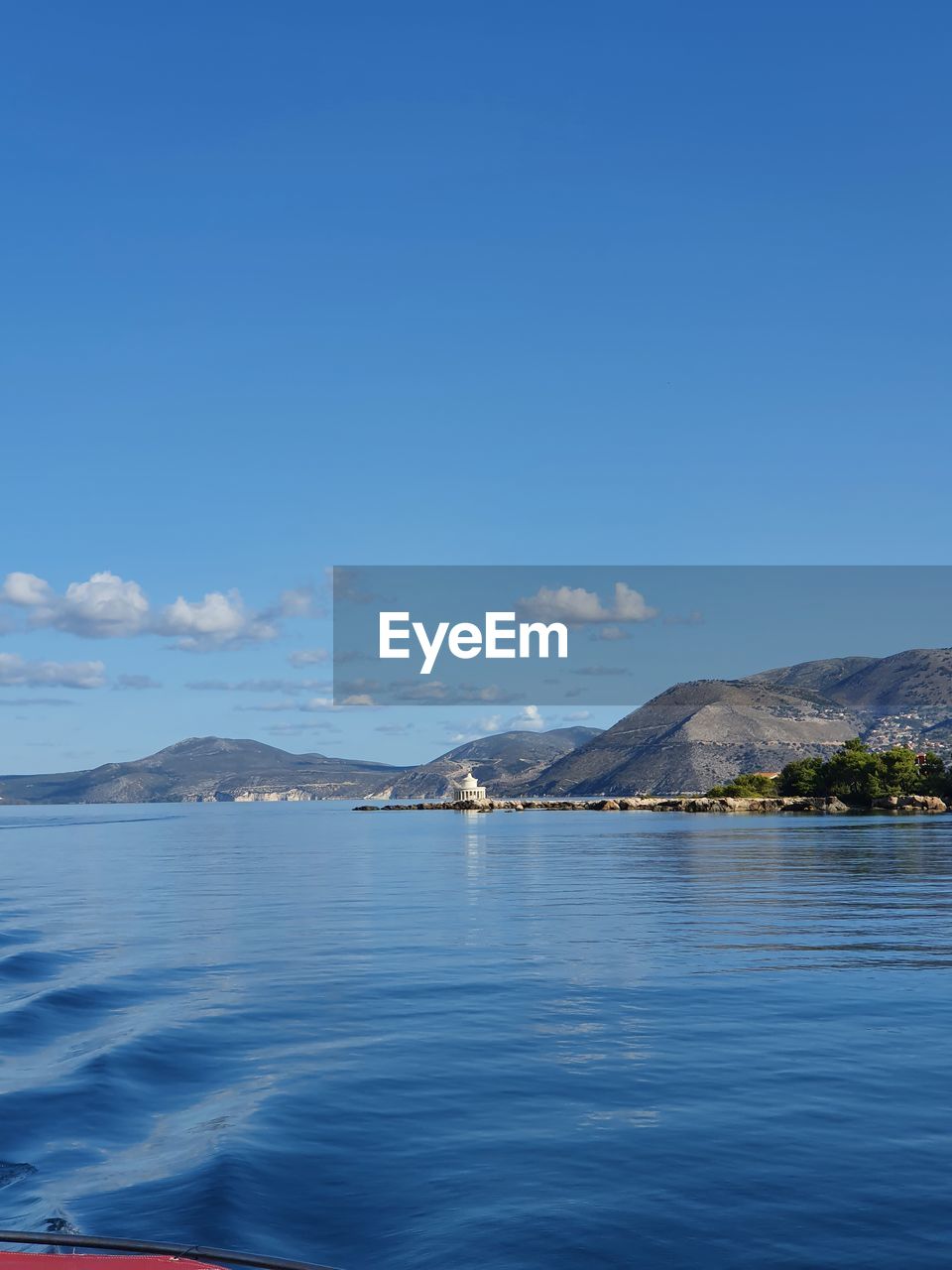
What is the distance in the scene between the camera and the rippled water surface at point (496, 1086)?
43.1 feet

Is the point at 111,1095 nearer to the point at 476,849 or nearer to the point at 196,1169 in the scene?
the point at 196,1169

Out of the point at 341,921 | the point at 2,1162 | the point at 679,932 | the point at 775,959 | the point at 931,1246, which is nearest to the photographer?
the point at 931,1246

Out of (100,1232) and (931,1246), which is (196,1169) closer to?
(100,1232)

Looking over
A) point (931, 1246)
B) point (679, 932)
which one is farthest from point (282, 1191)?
point (679, 932)

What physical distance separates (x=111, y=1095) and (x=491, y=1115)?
6.49 metres

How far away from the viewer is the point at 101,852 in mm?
110438

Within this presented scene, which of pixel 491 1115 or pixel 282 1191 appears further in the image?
pixel 491 1115

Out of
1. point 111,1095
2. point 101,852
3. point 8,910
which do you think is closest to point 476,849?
point 101,852

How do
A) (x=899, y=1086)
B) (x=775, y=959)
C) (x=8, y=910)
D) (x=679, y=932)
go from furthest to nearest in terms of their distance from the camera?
(x=8, y=910) < (x=679, y=932) < (x=775, y=959) < (x=899, y=1086)

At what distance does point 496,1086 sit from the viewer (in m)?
19.2

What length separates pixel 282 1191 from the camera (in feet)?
47.2

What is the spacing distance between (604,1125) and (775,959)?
16.8 metres

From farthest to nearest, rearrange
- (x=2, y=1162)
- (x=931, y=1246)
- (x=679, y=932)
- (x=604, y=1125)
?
(x=679, y=932) → (x=604, y=1125) → (x=2, y=1162) → (x=931, y=1246)

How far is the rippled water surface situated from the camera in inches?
517
